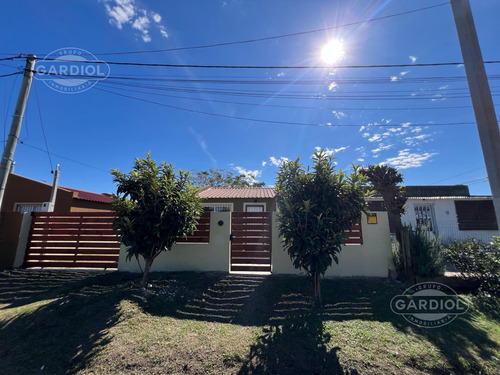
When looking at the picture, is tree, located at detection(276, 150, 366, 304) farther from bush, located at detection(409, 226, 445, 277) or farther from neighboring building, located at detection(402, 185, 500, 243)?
neighboring building, located at detection(402, 185, 500, 243)

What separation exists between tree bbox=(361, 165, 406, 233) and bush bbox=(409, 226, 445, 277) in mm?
1420

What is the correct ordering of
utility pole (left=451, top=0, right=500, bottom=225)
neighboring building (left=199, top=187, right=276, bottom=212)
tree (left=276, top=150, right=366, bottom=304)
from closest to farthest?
utility pole (left=451, top=0, right=500, bottom=225) < tree (left=276, top=150, right=366, bottom=304) < neighboring building (left=199, top=187, right=276, bottom=212)

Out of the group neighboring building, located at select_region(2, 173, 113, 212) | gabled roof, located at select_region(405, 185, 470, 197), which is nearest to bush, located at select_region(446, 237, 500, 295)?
gabled roof, located at select_region(405, 185, 470, 197)

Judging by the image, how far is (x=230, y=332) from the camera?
3291 millimetres

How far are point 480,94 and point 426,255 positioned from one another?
3682 mm

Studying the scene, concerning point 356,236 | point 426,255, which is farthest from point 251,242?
point 426,255

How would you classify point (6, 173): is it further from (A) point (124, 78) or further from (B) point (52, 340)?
(B) point (52, 340)

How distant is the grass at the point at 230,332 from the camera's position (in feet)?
8.43

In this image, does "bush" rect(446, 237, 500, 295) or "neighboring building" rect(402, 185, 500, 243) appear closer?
"bush" rect(446, 237, 500, 295)

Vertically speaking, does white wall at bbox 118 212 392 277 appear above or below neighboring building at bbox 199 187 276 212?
below

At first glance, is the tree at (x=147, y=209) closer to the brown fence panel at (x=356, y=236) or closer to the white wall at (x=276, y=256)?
the white wall at (x=276, y=256)

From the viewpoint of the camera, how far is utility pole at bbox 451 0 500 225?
3049mm

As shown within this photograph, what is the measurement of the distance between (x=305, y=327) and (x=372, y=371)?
3.36ft

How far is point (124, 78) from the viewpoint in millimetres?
7246
